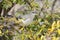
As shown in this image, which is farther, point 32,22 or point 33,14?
point 33,14

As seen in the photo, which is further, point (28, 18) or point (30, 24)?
point (28, 18)

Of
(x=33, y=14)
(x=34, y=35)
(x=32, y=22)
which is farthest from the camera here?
(x=33, y=14)

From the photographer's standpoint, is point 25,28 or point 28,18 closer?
point 25,28

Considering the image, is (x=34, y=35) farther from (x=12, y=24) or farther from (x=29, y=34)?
(x=12, y=24)

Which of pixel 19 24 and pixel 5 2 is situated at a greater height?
pixel 5 2

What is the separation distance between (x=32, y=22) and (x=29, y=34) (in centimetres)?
10

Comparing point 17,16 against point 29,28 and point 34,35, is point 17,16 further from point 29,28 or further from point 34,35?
point 34,35

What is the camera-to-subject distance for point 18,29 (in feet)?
4.10

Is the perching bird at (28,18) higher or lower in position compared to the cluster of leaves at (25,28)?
higher

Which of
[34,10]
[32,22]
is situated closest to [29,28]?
[32,22]

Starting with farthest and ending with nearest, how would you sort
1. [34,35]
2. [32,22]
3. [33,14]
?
[33,14] → [32,22] → [34,35]

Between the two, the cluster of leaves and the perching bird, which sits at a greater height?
the perching bird

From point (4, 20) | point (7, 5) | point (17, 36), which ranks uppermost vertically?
point (7, 5)

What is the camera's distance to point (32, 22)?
124cm
